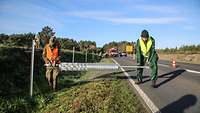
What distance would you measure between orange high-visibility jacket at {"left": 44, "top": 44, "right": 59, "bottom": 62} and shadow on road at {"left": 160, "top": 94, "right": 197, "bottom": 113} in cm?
413

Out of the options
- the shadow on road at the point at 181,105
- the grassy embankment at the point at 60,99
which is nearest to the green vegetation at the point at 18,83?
the grassy embankment at the point at 60,99

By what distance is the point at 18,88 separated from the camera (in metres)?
11.9

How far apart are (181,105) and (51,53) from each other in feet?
15.0

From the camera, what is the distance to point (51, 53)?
447 inches

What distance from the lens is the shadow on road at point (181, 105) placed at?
26.7 feet

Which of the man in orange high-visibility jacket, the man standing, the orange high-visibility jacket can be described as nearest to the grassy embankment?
the man in orange high-visibility jacket

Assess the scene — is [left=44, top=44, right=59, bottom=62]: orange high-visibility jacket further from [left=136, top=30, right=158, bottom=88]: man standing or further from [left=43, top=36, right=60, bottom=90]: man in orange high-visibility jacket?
[left=136, top=30, right=158, bottom=88]: man standing

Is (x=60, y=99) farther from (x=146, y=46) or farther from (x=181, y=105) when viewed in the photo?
(x=146, y=46)

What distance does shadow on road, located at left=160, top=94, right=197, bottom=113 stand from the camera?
8.15 m

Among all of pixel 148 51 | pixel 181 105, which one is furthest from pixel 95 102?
pixel 148 51

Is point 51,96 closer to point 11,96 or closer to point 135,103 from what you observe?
point 11,96

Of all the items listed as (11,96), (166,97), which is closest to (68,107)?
(11,96)

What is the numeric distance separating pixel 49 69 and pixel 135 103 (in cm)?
362

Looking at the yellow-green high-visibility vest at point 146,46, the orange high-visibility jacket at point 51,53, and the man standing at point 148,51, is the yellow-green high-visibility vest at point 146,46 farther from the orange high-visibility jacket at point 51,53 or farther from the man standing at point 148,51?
the orange high-visibility jacket at point 51,53
